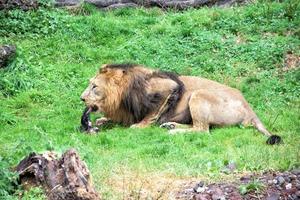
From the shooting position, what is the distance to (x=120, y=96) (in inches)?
477

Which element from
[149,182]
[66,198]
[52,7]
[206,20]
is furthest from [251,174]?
[52,7]

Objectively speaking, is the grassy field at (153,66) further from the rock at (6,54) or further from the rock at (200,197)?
the rock at (200,197)

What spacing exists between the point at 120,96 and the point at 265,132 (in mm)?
2598

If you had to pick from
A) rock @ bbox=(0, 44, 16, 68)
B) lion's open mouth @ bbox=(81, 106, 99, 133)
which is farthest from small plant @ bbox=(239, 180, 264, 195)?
rock @ bbox=(0, 44, 16, 68)

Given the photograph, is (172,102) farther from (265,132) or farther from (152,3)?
(152,3)

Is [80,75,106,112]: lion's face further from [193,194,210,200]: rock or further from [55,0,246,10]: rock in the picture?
[55,0,246,10]: rock

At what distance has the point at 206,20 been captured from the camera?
16531mm

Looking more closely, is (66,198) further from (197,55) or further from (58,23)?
(58,23)

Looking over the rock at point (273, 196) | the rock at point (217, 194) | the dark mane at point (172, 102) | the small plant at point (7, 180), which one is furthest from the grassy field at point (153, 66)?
the rock at point (273, 196)

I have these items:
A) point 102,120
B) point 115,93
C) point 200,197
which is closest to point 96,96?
point 115,93

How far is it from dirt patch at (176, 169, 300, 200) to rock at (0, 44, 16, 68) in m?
7.17

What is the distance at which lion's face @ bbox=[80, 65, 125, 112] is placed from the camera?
1213 cm

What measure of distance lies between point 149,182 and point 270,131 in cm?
385

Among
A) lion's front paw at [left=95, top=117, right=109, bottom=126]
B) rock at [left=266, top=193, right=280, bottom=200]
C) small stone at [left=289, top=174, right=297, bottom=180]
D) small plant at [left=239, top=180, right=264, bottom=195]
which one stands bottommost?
lion's front paw at [left=95, top=117, right=109, bottom=126]
